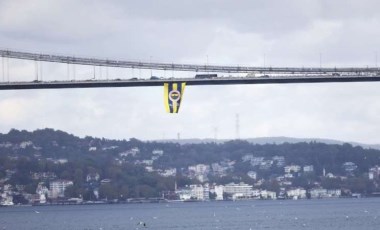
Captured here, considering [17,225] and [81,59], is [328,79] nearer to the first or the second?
[81,59]

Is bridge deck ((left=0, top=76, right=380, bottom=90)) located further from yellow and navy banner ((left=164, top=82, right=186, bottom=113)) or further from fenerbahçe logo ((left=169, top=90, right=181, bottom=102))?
fenerbahçe logo ((left=169, top=90, right=181, bottom=102))

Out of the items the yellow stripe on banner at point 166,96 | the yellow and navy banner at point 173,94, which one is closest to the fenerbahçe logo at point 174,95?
the yellow and navy banner at point 173,94

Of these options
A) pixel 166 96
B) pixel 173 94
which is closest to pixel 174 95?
pixel 173 94

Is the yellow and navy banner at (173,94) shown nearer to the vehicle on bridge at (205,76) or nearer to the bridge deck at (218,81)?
the bridge deck at (218,81)

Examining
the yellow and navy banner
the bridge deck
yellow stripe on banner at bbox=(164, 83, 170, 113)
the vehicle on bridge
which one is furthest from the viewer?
the vehicle on bridge

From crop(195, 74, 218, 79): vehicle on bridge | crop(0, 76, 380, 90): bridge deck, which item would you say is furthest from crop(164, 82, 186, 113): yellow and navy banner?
crop(195, 74, 218, 79): vehicle on bridge

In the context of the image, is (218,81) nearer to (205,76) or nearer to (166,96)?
(205,76)

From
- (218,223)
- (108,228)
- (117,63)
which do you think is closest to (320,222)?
(218,223)

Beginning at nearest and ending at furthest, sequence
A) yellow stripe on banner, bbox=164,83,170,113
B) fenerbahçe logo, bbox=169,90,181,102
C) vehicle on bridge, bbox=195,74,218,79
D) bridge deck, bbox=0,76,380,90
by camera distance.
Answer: yellow stripe on banner, bbox=164,83,170,113 < fenerbahçe logo, bbox=169,90,181,102 < bridge deck, bbox=0,76,380,90 < vehicle on bridge, bbox=195,74,218,79
